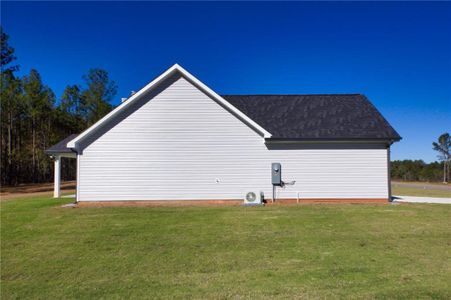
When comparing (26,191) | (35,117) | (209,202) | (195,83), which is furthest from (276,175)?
(35,117)

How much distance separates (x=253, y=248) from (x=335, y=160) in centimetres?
894

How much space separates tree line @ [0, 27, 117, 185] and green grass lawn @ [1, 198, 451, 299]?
28813 mm

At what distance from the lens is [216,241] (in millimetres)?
7738

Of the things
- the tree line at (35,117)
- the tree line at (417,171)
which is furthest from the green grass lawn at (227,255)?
the tree line at (417,171)

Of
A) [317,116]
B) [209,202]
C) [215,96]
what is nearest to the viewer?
[209,202]

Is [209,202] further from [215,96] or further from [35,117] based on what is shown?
[35,117]

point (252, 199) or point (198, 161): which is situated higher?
point (198, 161)

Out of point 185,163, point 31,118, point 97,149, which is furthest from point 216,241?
point 31,118

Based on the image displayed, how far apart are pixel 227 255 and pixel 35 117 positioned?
4113cm

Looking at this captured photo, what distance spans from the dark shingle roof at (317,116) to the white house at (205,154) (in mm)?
137

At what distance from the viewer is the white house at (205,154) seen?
46.5ft

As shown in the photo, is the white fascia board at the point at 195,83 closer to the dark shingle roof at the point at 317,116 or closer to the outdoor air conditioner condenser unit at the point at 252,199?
the dark shingle roof at the point at 317,116

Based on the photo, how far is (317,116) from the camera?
16234 millimetres

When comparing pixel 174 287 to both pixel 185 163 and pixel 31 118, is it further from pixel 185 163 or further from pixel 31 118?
pixel 31 118
